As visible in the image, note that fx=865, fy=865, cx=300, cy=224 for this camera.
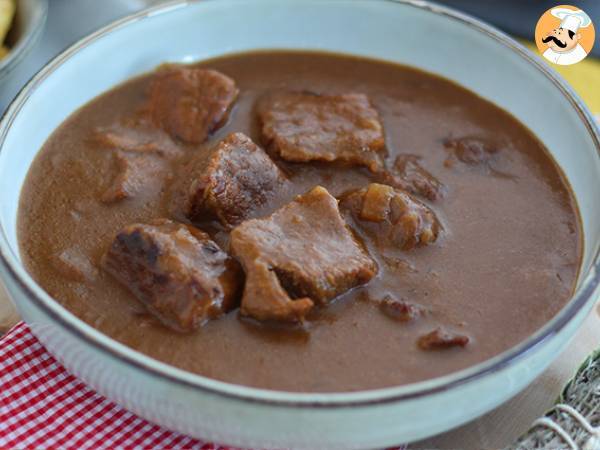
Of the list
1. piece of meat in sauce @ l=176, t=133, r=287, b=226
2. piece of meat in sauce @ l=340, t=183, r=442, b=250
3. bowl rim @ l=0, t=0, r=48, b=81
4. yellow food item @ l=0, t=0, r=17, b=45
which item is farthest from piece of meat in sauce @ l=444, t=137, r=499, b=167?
yellow food item @ l=0, t=0, r=17, b=45

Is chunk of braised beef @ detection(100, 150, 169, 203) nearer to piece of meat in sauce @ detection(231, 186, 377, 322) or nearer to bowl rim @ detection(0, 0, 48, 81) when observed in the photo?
piece of meat in sauce @ detection(231, 186, 377, 322)

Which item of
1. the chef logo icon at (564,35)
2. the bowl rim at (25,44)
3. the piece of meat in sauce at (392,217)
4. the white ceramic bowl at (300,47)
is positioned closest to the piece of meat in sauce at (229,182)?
the piece of meat in sauce at (392,217)

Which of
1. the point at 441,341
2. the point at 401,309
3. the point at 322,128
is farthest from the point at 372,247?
the point at 322,128

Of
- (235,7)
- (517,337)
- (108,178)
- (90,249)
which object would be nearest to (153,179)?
(108,178)

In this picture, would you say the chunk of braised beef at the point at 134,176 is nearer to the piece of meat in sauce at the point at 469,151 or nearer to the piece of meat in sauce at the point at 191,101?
the piece of meat in sauce at the point at 191,101

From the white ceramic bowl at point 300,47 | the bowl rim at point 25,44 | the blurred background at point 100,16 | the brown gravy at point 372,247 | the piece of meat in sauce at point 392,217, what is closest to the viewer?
the white ceramic bowl at point 300,47
